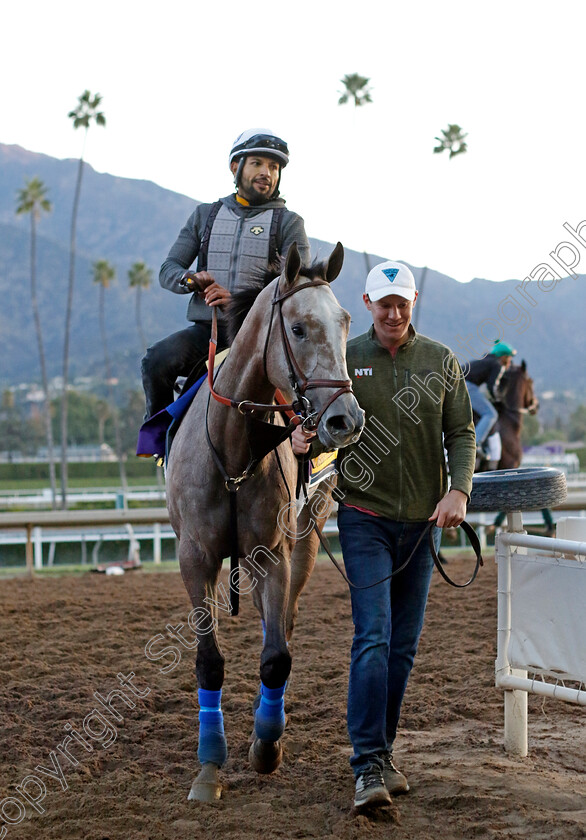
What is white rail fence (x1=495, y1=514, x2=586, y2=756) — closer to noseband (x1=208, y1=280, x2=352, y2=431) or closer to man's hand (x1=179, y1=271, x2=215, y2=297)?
noseband (x1=208, y1=280, x2=352, y2=431)

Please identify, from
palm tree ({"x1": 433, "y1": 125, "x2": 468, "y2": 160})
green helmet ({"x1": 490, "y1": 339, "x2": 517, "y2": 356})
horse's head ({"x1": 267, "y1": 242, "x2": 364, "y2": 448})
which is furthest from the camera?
palm tree ({"x1": 433, "y1": 125, "x2": 468, "y2": 160})

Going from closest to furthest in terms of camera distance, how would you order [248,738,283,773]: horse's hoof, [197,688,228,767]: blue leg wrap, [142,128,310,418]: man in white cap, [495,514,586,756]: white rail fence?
[495,514,586,756]: white rail fence → [197,688,228,767]: blue leg wrap → [248,738,283,773]: horse's hoof → [142,128,310,418]: man in white cap

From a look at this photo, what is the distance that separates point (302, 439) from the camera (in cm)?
368

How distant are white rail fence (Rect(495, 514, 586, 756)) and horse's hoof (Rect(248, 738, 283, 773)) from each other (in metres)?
1.18

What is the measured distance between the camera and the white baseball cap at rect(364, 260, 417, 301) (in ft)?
12.3

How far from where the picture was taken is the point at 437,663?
20.1ft

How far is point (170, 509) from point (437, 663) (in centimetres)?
260

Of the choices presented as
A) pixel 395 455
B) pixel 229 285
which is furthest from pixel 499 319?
pixel 395 455

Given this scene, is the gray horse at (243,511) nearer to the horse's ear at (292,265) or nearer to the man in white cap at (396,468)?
the horse's ear at (292,265)

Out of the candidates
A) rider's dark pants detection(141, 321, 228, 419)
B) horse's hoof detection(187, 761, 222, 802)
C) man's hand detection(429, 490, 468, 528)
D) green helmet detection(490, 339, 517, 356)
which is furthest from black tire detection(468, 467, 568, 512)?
green helmet detection(490, 339, 517, 356)

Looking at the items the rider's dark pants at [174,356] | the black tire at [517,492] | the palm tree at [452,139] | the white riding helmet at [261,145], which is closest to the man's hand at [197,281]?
the rider's dark pants at [174,356]

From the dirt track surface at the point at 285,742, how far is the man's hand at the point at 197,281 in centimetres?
255

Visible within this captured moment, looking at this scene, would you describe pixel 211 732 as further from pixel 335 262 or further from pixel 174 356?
pixel 335 262

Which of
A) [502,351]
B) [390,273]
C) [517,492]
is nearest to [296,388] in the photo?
[390,273]
